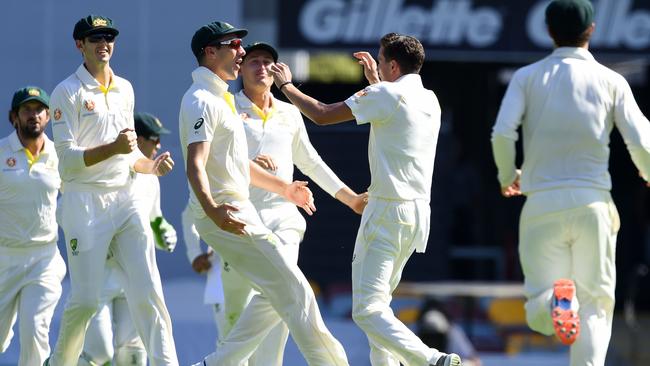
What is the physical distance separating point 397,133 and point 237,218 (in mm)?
1009

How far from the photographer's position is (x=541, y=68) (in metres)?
7.96

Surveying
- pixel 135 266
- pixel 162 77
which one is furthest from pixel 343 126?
pixel 135 266

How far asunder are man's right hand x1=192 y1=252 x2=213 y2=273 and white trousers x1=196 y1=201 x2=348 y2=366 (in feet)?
8.19

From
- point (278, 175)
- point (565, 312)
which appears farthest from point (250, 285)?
point (565, 312)

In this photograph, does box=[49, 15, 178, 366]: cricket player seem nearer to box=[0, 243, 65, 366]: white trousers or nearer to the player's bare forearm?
box=[0, 243, 65, 366]: white trousers

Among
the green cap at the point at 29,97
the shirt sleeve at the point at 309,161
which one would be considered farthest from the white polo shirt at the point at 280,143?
the green cap at the point at 29,97

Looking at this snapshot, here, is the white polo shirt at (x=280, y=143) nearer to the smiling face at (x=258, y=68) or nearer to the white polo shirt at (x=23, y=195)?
the smiling face at (x=258, y=68)

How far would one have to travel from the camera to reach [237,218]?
7992mm

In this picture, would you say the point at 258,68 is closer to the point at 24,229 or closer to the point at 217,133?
the point at 217,133

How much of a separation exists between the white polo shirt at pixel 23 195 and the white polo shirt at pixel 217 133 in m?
1.65

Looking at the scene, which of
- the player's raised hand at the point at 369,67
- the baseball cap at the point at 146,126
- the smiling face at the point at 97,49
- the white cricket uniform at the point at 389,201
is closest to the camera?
the white cricket uniform at the point at 389,201

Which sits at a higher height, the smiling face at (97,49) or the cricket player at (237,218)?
the smiling face at (97,49)

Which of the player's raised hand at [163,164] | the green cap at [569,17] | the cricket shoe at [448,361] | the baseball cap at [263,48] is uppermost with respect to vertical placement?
the green cap at [569,17]

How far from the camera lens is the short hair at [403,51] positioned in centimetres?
845
